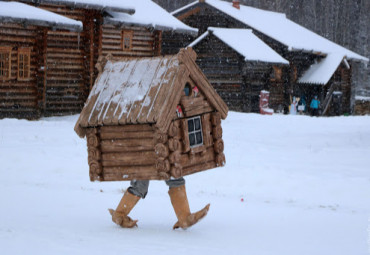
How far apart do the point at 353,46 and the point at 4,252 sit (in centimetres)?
4601

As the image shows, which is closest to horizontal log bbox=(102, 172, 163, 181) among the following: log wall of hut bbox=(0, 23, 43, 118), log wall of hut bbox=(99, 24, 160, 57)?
log wall of hut bbox=(0, 23, 43, 118)

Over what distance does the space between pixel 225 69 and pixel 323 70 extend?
7415 mm

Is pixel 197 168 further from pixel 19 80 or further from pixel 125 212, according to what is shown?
pixel 19 80

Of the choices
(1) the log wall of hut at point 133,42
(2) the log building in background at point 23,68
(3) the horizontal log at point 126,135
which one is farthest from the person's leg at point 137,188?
(1) the log wall of hut at point 133,42

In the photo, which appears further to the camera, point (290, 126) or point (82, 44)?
point (82, 44)

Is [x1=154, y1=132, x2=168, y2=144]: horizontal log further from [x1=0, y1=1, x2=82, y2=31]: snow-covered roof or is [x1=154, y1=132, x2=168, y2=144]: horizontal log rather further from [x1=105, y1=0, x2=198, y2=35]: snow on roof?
[x1=105, y1=0, x2=198, y2=35]: snow on roof

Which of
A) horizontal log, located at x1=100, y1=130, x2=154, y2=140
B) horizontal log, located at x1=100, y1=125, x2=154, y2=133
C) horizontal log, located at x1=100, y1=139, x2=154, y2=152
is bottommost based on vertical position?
horizontal log, located at x1=100, y1=139, x2=154, y2=152

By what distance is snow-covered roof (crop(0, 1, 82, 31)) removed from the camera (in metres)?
15.0

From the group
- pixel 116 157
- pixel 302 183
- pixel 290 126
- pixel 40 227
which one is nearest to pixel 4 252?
pixel 40 227

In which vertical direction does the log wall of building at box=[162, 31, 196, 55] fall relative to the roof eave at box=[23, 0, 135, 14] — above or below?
below

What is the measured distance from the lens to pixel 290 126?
17.1 m

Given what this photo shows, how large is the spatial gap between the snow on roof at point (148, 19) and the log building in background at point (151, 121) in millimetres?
14586

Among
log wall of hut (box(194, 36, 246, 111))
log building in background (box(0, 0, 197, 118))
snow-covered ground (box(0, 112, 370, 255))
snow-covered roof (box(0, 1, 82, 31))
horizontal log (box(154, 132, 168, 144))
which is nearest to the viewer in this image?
snow-covered ground (box(0, 112, 370, 255))

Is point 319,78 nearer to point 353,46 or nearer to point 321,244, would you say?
point 353,46
